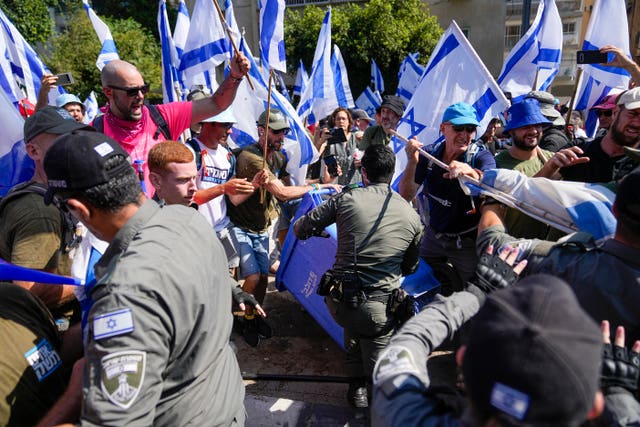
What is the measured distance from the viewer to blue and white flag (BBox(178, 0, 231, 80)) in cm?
532

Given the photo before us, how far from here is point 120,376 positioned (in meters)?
1.25

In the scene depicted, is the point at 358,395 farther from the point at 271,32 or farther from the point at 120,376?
the point at 271,32

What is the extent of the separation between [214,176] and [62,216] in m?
1.73

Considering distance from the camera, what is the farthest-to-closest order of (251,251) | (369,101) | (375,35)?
(375,35) < (369,101) < (251,251)

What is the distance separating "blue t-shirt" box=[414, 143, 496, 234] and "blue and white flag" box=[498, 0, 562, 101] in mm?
2588

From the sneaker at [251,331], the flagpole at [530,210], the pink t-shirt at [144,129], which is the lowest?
the sneaker at [251,331]

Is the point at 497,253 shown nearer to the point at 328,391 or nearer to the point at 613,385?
the point at 613,385

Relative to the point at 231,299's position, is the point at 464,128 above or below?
above

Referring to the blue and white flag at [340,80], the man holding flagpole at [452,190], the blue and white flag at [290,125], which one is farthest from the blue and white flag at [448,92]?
the blue and white flag at [340,80]

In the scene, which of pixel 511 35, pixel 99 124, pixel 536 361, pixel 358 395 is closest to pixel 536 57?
pixel 358 395

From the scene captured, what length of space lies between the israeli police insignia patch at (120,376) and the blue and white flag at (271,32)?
16.6 ft

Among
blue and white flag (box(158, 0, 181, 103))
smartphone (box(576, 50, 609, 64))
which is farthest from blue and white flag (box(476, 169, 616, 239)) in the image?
blue and white flag (box(158, 0, 181, 103))

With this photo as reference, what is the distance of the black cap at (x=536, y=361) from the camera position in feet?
2.97

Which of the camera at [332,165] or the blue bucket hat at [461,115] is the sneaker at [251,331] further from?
the camera at [332,165]
